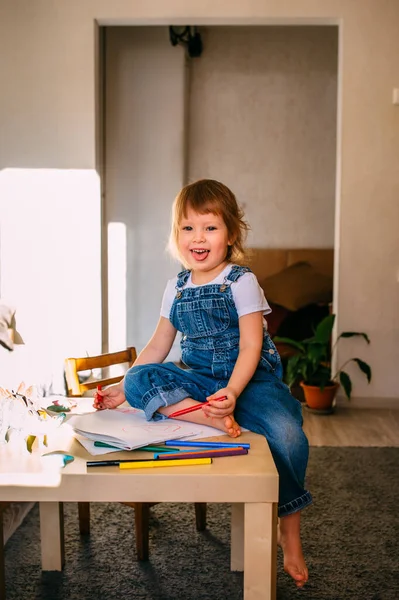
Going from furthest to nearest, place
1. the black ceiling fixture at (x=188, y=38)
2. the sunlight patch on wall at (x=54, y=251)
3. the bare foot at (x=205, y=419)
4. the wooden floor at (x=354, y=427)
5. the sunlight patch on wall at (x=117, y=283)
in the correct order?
the sunlight patch on wall at (x=117, y=283) → the black ceiling fixture at (x=188, y=38) → the sunlight patch on wall at (x=54, y=251) → the wooden floor at (x=354, y=427) → the bare foot at (x=205, y=419)

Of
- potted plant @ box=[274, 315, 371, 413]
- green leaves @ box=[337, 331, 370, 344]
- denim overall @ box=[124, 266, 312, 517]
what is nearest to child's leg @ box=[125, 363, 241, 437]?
denim overall @ box=[124, 266, 312, 517]

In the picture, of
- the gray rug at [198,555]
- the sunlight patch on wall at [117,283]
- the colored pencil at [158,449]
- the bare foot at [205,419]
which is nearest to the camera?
the colored pencil at [158,449]

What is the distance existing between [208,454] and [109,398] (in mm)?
423

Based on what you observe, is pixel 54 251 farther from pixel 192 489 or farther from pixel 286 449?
pixel 192 489

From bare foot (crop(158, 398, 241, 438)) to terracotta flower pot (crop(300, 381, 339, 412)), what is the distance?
2.47 m

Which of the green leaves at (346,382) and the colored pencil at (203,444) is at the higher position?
the colored pencil at (203,444)

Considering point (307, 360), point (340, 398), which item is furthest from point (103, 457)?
point (340, 398)

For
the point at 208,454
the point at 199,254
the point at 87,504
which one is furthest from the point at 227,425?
the point at 87,504

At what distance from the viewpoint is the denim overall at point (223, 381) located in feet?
4.57

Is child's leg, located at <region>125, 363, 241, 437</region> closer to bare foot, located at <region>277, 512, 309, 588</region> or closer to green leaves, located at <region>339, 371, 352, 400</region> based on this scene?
bare foot, located at <region>277, 512, 309, 588</region>

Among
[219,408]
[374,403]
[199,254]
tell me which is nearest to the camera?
[219,408]

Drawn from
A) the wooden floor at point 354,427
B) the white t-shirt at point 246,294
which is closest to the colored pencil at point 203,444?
the white t-shirt at point 246,294

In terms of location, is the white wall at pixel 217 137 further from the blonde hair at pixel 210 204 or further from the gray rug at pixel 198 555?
the blonde hair at pixel 210 204

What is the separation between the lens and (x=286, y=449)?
1373 mm
